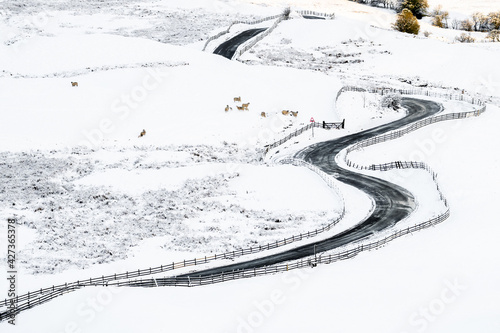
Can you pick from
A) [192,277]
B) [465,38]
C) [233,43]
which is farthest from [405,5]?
[192,277]

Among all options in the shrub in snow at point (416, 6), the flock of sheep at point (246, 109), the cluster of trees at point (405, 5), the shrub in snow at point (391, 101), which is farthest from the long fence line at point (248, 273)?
the cluster of trees at point (405, 5)

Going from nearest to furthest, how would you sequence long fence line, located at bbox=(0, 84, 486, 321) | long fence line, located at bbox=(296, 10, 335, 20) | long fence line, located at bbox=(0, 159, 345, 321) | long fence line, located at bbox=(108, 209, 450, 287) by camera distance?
long fence line, located at bbox=(0, 159, 345, 321)
long fence line, located at bbox=(0, 84, 486, 321)
long fence line, located at bbox=(108, 209, 450, 287)
long fence line, located at bbox=(296, 10, 335, 20)

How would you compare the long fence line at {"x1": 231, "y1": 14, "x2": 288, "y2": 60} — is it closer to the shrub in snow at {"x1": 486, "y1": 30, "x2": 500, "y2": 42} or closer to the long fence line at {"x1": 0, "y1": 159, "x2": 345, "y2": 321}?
the shrub in snow at {"x1": 486, "y1": 30, "x2": 500, "y2": 42}

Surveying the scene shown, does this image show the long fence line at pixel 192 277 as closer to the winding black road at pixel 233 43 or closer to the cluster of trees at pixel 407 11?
the winding black road at pixel 233 43

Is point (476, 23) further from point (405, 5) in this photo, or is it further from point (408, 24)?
point (408, 24)

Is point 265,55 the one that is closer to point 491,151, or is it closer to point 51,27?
point 51,27

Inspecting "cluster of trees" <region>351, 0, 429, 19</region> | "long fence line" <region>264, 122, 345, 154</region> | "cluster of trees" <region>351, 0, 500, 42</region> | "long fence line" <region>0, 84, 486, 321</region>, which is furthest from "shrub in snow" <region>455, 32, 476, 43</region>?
"long fence line" <region>0, 84, 486, 321</region>
